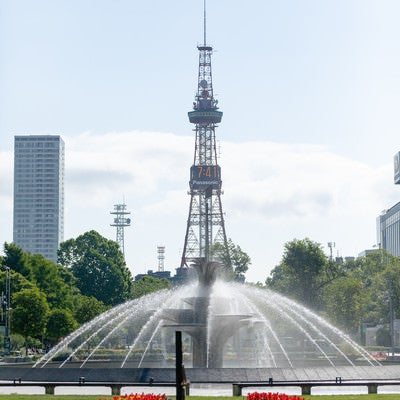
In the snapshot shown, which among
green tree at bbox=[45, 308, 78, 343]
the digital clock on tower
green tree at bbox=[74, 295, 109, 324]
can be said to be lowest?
green tree at bbox=[45, 308, 78, 343]

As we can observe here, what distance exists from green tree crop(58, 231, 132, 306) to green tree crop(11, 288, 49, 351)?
52462 mm

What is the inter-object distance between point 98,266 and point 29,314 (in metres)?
56.9

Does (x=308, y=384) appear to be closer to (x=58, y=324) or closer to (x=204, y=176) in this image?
(x=58, y=324)

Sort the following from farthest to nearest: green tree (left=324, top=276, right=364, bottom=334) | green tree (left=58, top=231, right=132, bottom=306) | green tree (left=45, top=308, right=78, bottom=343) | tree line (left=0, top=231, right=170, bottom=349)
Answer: green tree (left=58, top=231, right=132, bottom=306) < green tree (left=324, top=276, right=364, bottom=334) < green tree (left=45, top=308, right=78, bottom=343) < tree line (left=0, top=231, right=170, bottom=349)

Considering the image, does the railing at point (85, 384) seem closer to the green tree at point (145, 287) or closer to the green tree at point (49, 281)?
the green tree at point (49, 281)

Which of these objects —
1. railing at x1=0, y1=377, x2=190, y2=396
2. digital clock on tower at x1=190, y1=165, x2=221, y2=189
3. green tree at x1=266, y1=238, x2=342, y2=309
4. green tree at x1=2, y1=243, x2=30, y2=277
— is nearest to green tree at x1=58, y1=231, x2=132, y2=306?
green tree at x1=2, y1=243, x2=30, y2=277

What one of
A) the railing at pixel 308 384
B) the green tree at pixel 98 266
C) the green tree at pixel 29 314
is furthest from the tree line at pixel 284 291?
the railing at pixel 308 384

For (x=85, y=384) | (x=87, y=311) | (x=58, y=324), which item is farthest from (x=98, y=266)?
(x=85, y=384)

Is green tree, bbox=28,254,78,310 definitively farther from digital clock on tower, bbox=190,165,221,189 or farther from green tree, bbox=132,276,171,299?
digital clock on tower, bbox=190,165,221,189

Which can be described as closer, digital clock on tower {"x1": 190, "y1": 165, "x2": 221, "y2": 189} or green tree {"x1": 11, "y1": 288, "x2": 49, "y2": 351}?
green tree {"x1": 11, "y1": 288, "x2": 49, "y2": 351}

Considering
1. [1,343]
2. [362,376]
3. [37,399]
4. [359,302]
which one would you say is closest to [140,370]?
[37,399]

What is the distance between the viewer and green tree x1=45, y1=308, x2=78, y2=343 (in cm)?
9006

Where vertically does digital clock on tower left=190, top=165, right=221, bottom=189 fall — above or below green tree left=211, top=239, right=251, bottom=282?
above

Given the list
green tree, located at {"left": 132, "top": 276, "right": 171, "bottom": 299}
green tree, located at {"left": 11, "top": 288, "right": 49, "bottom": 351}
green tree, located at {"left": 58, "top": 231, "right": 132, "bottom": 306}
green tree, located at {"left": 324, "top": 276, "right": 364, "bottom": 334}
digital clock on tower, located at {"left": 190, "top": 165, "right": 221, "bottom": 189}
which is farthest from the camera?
digital clock on tower, located at {"left": 190, "top": 165, "right": 221, "bottom": 189}
